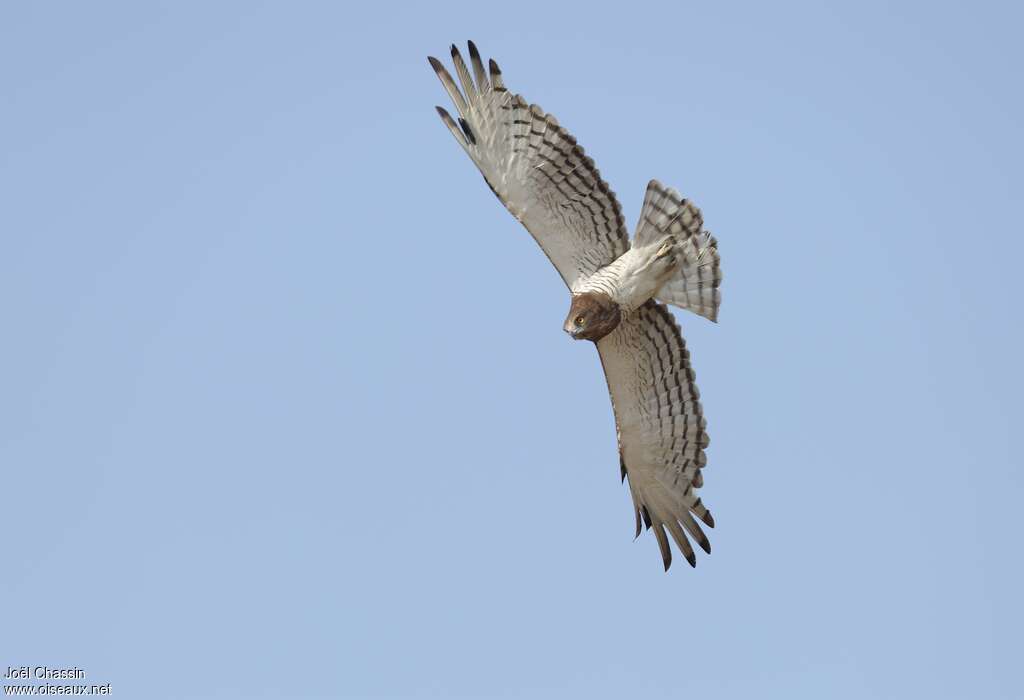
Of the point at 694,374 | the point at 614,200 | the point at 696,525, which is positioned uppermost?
the point at 614,200

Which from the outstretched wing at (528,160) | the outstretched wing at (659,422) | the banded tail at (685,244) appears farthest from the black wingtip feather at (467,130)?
the outstretched wing at (659,422)

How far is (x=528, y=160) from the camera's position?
11.8m

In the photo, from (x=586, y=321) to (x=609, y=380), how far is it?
1.03m

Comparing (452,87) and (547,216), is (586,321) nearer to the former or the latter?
(547,216)

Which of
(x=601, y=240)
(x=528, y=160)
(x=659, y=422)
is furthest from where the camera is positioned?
(x=659, y=422)

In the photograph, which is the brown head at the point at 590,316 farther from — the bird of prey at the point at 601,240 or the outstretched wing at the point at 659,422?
the outstretched wing at the point at 659,422

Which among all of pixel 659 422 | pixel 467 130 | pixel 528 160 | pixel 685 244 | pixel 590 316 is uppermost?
pixel 467 130

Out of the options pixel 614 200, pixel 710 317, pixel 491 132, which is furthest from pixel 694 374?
pixel 491 132

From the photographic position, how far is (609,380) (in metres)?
12.5

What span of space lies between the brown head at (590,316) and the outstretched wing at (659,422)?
0.48 m

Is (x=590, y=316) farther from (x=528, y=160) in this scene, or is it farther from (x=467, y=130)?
(x=467, y=130)

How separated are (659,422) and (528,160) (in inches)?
98.9

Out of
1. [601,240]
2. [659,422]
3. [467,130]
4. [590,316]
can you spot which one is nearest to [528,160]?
[467,130]

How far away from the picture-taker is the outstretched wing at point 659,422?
40.7 feet
